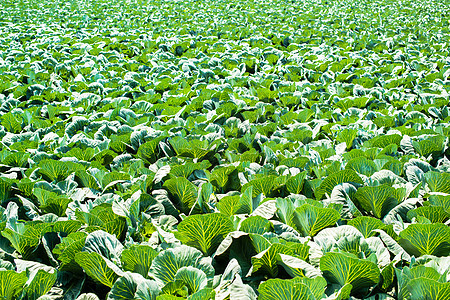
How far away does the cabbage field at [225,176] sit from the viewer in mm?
1974

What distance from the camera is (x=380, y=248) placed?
6.76ft

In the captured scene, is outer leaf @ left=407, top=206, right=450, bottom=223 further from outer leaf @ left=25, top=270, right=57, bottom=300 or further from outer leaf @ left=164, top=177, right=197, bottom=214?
outer leaf @ left=25, top=270, right=57, bottom=300

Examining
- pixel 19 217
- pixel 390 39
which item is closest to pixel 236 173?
pixel 19 217

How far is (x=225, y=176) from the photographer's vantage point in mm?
2992

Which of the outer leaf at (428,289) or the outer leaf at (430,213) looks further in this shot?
the outer leaf at (430,213)

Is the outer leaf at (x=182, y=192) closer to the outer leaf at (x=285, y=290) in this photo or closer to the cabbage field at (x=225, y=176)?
the cabbage field at (x=225, y=176)

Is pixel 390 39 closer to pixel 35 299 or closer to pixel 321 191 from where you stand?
pixel 321 191

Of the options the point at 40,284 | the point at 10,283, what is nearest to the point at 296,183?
the point at 40,284

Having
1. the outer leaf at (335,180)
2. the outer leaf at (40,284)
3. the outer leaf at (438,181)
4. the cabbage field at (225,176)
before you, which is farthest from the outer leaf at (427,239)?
the outer leaf at (40,284)

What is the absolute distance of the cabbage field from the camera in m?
1.97

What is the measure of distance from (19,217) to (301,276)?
1.99m

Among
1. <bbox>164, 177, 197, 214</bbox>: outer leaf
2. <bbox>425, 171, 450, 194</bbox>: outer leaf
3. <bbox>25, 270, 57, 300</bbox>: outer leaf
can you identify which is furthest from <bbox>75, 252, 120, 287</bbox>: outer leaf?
<bbox>425, 171, 450, 194</bbox>: outer leaf

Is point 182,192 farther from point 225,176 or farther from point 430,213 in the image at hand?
point 430,213

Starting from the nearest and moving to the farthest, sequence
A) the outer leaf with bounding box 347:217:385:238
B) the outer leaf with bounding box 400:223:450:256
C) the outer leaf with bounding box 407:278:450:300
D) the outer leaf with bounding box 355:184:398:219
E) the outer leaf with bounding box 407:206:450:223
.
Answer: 1. the outer leaf with bounding box 407:278:450:300
2. the outer leaf with bounding box 400:223:450:256
3. the outer leaf with bounding box 347:217:385:238
4. the outer leaf with bounding box 407:206:450:223
5. the outer leaf with bounding box 355:184:398:219
